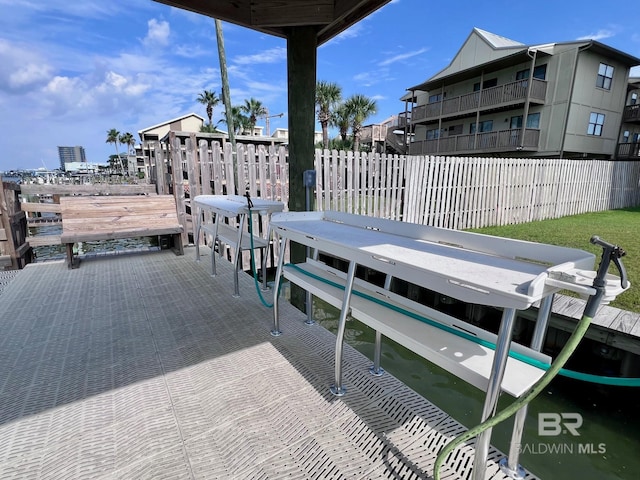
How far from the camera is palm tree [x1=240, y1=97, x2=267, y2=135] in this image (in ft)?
122

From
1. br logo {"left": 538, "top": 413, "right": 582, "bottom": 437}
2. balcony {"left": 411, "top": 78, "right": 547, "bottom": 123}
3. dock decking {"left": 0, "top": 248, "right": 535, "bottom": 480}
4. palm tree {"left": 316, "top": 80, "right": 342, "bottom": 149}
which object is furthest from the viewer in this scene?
palm tree {"left": 316, "top": 80, "right": 342, "bottom": 149}

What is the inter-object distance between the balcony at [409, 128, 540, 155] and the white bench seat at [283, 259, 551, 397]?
17.7 metres

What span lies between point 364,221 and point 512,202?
851 cm

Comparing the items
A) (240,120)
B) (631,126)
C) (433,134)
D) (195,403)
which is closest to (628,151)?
(631,126)

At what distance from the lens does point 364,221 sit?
2.39 metres

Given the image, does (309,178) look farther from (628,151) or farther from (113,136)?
(113,136)

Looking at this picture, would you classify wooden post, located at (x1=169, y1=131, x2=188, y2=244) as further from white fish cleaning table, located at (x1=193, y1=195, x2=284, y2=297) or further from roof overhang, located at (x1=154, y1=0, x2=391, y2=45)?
roof overhang, located at (x1=154, y1=0, x2=391, y2=45)

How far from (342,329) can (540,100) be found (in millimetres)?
18858

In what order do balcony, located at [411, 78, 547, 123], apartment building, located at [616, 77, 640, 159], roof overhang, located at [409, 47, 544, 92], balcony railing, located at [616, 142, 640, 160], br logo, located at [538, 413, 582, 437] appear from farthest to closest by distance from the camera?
balcony railing, located at [616, 142, 640, 160] → apartment building, located at [616, 77, 640, 159] → balcony, located at [411, 78, 547, 123] → roof overhang, located at [409, 47, 544, 92] → br logo, located at [538, 413, 582, 437]

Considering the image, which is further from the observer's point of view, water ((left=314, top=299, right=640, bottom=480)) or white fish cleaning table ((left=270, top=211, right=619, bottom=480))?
water ((left=314, top=299, right=640, bottom=480))

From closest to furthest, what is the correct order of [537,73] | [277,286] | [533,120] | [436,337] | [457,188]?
[436,337]
[277,286]
[457,188]
[537,73]
[533,120]

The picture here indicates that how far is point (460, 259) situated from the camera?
4.56 ft

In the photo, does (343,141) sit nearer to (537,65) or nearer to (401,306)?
(537,65)

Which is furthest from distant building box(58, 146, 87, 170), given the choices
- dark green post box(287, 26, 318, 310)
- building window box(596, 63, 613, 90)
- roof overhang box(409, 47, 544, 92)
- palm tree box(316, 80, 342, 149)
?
dark green post box(287, 26, 318, 310)
